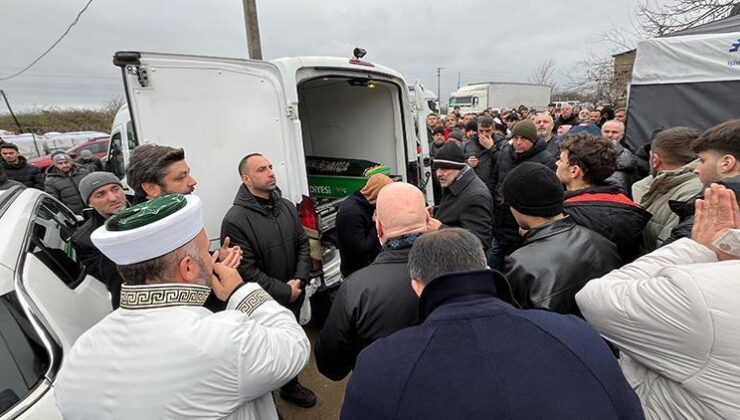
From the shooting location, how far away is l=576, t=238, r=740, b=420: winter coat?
0.99 metres

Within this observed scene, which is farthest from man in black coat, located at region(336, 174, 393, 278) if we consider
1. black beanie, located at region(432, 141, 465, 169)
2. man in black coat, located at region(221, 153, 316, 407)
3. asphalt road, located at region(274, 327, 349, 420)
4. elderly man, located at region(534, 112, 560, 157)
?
elderly man, located at region(534, 112, 560, 157)

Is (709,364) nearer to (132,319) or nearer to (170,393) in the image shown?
(170,393)

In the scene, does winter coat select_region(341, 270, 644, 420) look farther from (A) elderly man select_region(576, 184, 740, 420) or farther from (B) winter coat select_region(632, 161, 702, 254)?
(B) winter coat select_region(632, 161, 702, 254)

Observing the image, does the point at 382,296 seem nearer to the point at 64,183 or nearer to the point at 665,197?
the point at 665,197

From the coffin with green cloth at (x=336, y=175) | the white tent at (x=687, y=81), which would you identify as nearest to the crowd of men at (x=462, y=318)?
the coffin with green cloth at (x=336, y=175)

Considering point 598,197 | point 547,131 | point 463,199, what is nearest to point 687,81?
point 547,131

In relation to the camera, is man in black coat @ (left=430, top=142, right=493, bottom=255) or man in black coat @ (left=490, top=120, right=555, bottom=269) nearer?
man in black coat @ (left=430, top=142, right=493, bottom=255)

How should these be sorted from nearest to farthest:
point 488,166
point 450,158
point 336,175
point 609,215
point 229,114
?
point 609,215 → point 229,114 → point 450,158 → point 488,166 → point 336,175

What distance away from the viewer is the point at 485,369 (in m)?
0.81

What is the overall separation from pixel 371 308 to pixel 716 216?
1.27 metres

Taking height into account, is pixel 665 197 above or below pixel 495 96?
below

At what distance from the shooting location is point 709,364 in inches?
40.7

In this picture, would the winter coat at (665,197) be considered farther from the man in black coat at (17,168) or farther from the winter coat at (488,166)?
the man in black coat at (17,168)

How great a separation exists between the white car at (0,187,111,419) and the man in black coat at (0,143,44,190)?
4901 millimetres
